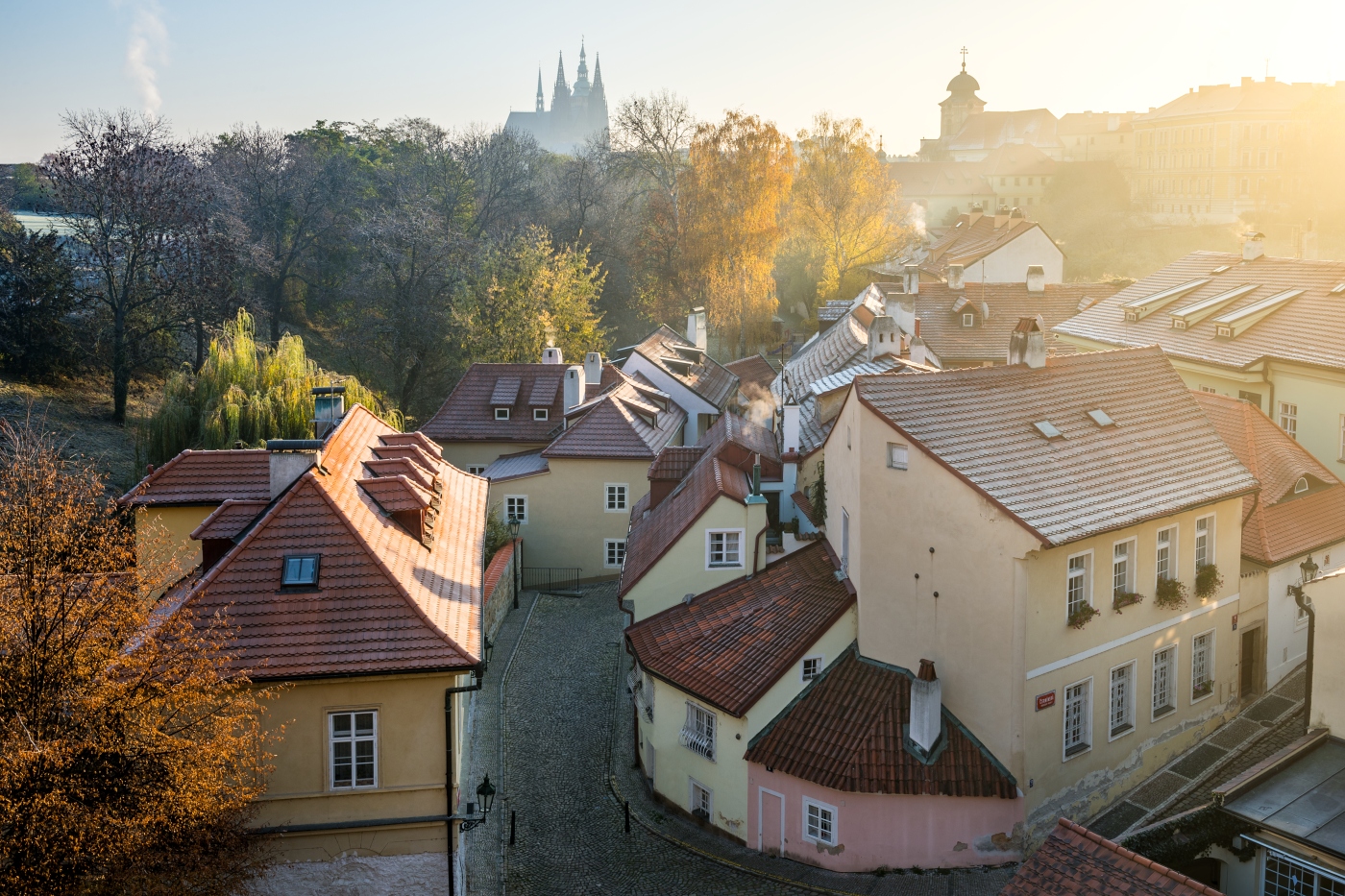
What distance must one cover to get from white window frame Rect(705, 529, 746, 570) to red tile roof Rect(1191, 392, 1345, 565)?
10106mm

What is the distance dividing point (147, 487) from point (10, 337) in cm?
2057

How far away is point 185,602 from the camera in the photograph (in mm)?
15977

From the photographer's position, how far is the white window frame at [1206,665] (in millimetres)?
A: 21344

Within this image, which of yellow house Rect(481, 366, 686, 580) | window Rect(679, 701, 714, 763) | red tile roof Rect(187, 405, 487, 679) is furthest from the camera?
yellow house Rect(481, 366, 686, 580)

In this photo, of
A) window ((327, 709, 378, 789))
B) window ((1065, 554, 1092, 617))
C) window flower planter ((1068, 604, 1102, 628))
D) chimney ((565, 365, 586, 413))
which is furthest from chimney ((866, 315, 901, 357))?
window ((327, 709, 378, 789))

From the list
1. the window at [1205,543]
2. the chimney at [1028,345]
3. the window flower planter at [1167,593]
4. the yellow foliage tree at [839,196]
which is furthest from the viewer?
the yellow foliage tree at [839,196]

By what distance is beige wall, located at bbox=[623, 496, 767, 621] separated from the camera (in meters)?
23.9

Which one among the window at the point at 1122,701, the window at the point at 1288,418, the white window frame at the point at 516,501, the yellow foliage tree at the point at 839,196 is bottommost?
A: the window at the point at 1122,701

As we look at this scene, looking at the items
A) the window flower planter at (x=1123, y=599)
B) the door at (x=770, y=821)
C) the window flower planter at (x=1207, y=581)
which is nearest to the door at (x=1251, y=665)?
the window flower planter at (x=1207, y=581)

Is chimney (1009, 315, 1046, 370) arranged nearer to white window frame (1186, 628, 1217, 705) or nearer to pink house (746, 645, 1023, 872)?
white window frame (1186, 628, 1217, 705)

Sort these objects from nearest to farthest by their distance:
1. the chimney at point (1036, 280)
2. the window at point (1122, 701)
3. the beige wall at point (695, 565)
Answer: the window at point (1122, 701), the beige wall at point (695, 565), the chimney at point (1036, 280)

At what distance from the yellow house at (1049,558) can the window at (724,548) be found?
2.70 metres

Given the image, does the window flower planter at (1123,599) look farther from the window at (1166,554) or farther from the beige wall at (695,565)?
the beige wall at (695,565)

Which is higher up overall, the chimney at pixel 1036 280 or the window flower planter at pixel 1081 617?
the chimney at pixel 1036 280
